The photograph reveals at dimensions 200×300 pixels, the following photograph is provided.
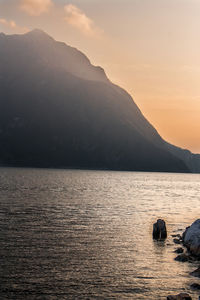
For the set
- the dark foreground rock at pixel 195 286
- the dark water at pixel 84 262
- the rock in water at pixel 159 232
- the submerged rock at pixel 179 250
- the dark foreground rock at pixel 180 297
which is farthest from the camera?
the rock in water at pixel 159 232

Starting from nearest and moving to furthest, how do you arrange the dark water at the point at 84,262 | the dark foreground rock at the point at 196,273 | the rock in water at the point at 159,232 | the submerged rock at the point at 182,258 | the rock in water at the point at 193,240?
the dark water at the point at 84,262 < the dark foreground rock at the point at 196,273 < the submerged rock at the point at 182,258 < the rock in water at the point at 193,240 < the rock in water at the point at 159,232

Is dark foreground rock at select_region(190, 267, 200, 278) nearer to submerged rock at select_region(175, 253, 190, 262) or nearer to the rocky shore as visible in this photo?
the rocky shore

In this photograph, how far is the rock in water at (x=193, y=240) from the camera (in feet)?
104

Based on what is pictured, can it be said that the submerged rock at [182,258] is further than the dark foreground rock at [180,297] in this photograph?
Yes

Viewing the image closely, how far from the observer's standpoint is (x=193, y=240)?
3325 cm

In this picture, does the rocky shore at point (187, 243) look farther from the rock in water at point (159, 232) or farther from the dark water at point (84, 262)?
the dark water at point (84, 262)

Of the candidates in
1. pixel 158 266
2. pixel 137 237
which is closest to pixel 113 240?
pixel 137 237

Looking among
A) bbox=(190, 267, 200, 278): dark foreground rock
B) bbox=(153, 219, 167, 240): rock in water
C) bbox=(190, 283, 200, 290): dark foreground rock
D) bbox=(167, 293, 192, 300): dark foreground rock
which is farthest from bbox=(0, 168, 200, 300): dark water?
bbox=(167, 293, 192, 300): dark foreground rock

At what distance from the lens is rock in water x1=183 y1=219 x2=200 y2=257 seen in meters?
31.8

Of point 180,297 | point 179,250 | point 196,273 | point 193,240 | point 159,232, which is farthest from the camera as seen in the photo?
point 159,232

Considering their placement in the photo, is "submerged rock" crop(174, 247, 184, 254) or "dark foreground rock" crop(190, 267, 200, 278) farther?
"submerged rock" crop(174, 247, 184, 254)

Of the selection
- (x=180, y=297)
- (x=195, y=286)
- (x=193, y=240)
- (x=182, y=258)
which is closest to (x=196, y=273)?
(x=195, y=286)

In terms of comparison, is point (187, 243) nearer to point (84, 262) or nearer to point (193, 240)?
point (193, 240)

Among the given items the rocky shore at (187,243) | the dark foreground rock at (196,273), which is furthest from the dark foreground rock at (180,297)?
the dark foreground rock at (196,273)
